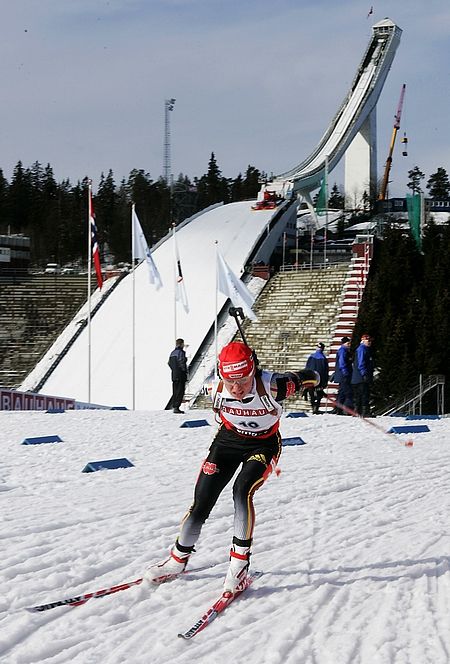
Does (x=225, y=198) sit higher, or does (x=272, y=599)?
(x=225, y=198)

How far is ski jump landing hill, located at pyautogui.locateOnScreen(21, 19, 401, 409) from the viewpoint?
36.5 metres

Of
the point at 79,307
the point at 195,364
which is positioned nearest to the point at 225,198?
the point at 79,307

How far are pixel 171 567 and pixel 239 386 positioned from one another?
45.6 inches

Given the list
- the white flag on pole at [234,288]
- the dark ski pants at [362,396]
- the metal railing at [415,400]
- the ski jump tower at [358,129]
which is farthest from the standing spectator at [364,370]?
the ski jump tower at [358,129]

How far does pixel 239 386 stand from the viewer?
5250 mm

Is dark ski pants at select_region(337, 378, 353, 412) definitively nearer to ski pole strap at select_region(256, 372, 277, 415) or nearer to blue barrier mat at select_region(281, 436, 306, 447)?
blue barrier mat at select_region(281, 436, 306, 447)

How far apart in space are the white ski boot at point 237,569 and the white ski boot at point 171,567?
0.36m

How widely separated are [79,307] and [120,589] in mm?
41800

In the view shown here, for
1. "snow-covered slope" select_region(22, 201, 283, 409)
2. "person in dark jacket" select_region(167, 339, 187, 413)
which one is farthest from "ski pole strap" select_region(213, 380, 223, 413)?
"snow-covered slope" select_region(22, 201, 283, 409)

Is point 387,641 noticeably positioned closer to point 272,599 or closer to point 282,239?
point 272,599

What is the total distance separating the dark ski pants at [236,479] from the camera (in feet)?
17.1

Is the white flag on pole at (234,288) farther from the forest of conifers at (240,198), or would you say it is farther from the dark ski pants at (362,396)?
the dark ski pants at (362,396)

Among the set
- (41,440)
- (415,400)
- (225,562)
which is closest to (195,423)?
(41,440)

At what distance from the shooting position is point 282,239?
51.8 metres
